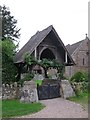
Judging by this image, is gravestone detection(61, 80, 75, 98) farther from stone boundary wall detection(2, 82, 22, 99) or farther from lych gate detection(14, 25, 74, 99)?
lych gate detection(14, 25, 74, 99)

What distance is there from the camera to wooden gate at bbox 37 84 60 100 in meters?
20.5

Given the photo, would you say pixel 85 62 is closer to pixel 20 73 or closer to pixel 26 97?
pixel 20 73

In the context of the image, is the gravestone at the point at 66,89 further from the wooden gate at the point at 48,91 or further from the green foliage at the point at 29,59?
the green foliage at the point at 29,59

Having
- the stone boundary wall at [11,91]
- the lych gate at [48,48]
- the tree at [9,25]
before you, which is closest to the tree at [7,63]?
the lych gate at [48,48]

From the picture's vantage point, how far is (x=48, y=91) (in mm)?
21016

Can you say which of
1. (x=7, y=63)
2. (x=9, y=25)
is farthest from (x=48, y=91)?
(x=9, y=25)

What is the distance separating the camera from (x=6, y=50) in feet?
75.4

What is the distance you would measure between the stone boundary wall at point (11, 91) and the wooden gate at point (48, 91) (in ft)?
5.18

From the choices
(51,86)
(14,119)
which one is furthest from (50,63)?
(14,119)

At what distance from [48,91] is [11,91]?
115 inches

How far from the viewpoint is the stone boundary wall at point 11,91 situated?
20188 millimetres

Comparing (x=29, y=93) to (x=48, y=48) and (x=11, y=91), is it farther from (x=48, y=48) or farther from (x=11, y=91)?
(x=48, y=48)

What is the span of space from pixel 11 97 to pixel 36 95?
2539mm

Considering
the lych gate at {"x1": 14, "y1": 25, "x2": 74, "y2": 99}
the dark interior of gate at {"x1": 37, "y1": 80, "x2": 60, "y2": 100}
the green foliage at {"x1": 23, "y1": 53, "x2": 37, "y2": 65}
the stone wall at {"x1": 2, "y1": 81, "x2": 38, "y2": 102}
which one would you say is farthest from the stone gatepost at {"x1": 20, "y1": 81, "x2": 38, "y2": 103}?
the lych gate at {"x1": 14, "y1": 25, "x2": 74, "y2": 99}
